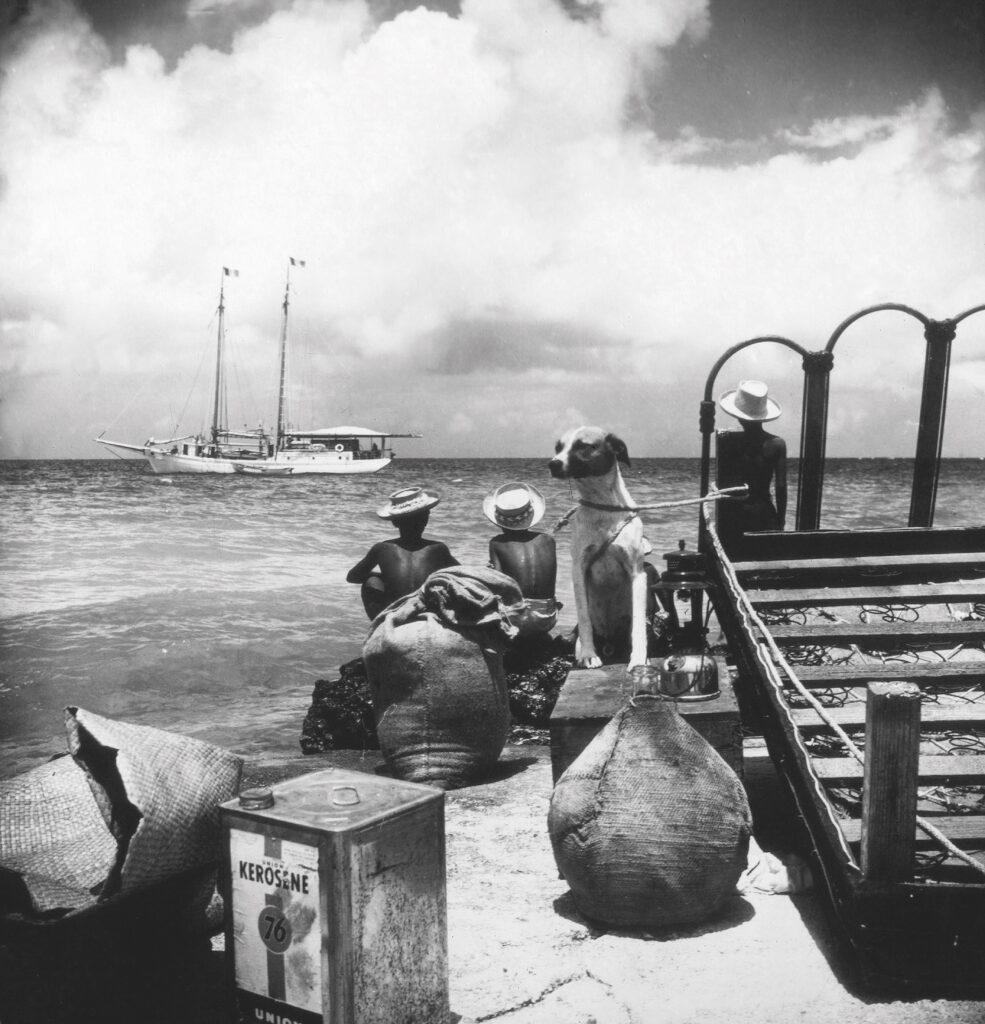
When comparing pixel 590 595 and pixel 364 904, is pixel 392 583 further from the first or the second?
pixel 364 904

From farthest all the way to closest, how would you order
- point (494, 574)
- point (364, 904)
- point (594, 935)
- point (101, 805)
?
point (494, 574) → point (594, 935) → point (101, 805) → point (364, 904)

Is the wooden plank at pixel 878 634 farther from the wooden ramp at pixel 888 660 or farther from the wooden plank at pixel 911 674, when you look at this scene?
the wooden plank at pixel 911 674

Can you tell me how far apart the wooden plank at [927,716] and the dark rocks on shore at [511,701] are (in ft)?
8.21

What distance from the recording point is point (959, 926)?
9.48 feet

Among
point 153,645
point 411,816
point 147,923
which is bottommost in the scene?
point 153,645

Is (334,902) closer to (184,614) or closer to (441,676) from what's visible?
(441,676)

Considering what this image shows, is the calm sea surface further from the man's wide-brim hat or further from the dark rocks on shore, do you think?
the man's wide-brim hat

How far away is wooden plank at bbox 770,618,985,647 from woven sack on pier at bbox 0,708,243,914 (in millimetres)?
3291

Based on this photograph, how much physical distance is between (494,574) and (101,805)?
2836 millimetres

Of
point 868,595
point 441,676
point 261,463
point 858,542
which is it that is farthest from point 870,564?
point 261,463

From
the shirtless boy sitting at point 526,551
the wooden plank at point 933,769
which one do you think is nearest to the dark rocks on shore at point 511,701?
the shirtless boy sitting at point 526,551

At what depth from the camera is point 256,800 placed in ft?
8.07

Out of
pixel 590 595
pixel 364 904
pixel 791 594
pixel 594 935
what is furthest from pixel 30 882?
pixel 791 594

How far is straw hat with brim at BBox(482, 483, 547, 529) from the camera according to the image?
7.05m
